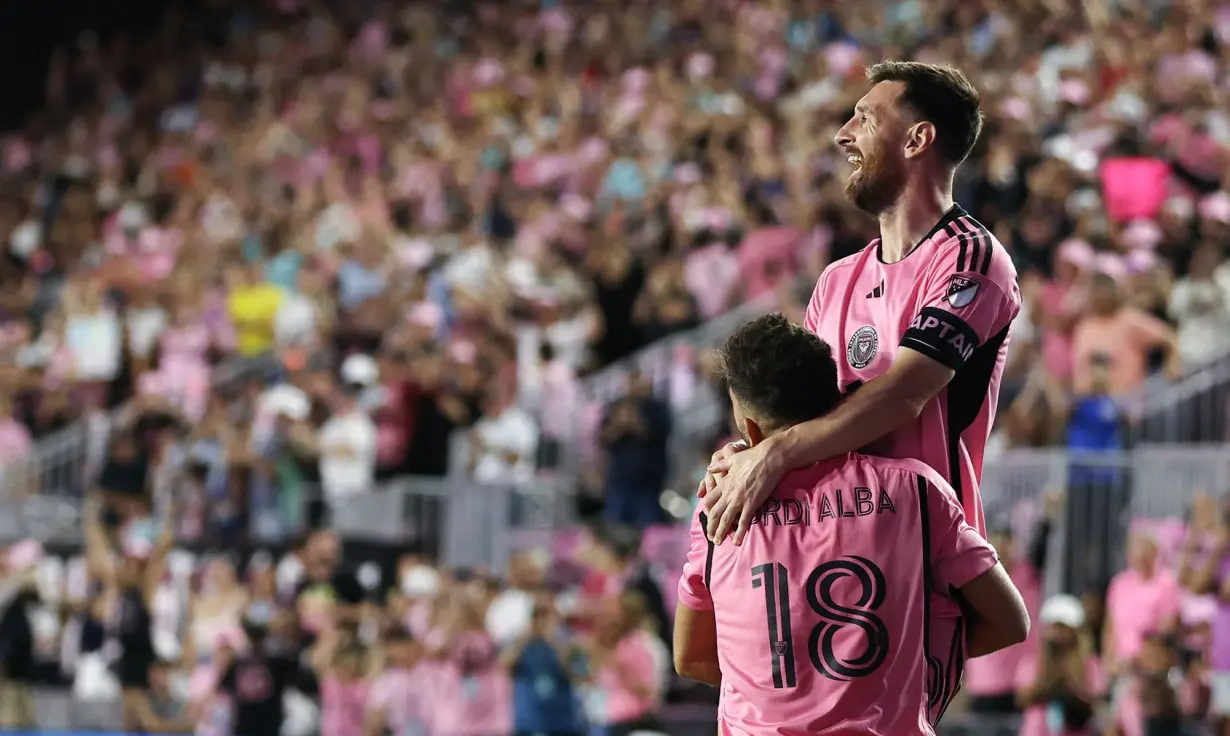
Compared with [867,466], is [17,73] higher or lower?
higher

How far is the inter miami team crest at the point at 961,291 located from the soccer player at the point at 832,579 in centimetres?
28

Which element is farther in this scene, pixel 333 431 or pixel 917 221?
pixel 333 431

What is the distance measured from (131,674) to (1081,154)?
710 cm

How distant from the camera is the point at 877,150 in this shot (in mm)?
3777

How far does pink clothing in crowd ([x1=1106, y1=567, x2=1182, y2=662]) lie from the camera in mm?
9016

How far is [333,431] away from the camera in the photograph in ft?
43.1

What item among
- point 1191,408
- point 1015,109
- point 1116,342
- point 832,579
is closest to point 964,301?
point 832,579

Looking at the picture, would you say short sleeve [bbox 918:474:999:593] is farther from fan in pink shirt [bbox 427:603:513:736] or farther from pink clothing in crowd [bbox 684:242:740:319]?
pink clothing in crowd [bbox 684:242:740:319]

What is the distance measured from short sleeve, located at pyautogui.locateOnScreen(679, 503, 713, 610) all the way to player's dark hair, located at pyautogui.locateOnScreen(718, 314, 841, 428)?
289 millimetres

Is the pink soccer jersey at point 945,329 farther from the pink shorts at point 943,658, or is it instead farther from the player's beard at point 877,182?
the pink shorts at point 943,658

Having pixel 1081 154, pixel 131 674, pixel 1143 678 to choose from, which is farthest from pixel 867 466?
pixel 131 674

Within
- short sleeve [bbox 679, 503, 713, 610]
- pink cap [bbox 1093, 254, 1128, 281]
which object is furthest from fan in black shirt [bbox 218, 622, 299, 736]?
short sleeve [bbox 679, 503, 713, 610]

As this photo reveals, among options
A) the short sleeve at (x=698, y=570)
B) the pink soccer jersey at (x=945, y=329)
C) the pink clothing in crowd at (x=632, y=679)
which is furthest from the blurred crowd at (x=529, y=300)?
the short sleeve at (x=698, y=570)

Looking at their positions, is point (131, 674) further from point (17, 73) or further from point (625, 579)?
point (17, 73)
